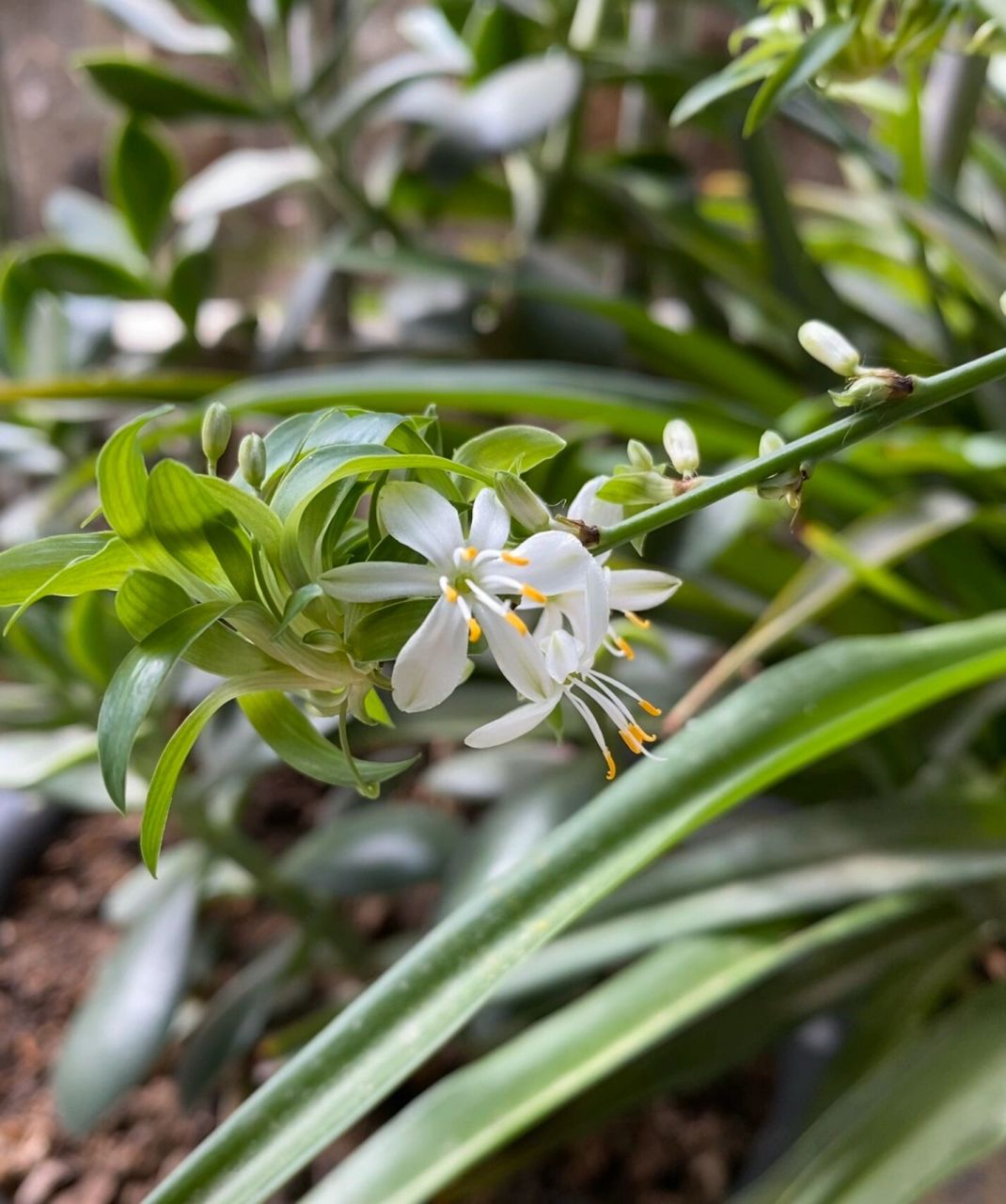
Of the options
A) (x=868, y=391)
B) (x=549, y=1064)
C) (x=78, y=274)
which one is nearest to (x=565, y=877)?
(x=549, y=1064)

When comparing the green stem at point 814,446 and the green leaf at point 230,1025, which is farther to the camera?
the green leaf at point 230,1025

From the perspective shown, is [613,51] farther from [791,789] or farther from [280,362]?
[791,789]

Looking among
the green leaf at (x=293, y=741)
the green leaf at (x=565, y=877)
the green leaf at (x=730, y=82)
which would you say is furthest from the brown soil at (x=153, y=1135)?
the green leaf at (x=730, y=82)

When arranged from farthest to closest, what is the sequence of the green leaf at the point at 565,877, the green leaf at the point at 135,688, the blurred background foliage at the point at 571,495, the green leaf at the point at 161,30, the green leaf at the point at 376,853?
the green leaf at the point at 161,30 < the green leaf at the point at 376,853 < the blurred background foliage at the point at 571,495 < the green leaf at the point at 565,877 < the green leaf at the point at 135,688

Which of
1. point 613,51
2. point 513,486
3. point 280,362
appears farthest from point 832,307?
point 513,486

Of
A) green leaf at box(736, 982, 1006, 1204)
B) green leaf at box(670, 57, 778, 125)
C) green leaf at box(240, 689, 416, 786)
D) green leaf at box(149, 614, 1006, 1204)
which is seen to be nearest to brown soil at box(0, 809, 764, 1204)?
green leaf at box(736, 982, 1006, 1204)

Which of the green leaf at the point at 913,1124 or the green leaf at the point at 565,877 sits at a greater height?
the green leaf at the point at 565,877

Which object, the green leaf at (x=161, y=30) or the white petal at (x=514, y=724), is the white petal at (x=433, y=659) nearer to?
the white petal at (x=514, y=724)
